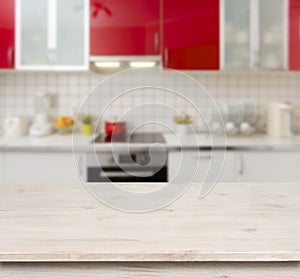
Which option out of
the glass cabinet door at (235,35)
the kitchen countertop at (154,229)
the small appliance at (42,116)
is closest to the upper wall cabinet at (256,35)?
the glass cabinet door at (235,35)

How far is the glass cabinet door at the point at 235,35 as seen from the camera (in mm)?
3168

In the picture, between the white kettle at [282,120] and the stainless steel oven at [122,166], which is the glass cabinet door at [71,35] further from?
the white kettle at [282,120]

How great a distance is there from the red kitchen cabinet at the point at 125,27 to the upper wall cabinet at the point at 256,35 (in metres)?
0.49

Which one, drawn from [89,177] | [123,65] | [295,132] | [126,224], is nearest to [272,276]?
[126,224]

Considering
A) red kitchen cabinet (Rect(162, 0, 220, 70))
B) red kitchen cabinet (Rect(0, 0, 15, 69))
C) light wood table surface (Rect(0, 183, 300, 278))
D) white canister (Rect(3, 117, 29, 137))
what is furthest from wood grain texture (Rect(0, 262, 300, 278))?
white canister (Rect(3, 117, 29, 137))

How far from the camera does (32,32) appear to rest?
3.13m

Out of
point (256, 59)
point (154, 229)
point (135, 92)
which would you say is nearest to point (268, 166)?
point (256, 59)

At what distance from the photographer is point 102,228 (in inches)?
39.3

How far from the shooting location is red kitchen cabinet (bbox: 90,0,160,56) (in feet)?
10.2

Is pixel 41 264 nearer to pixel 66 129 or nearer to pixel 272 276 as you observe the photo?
pixel 272 276

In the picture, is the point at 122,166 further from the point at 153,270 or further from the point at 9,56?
the point at 153,270

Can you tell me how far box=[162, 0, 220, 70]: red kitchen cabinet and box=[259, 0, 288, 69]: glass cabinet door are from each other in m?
0.32

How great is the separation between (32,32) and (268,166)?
72.0 inches

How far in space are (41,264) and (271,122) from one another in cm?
275
